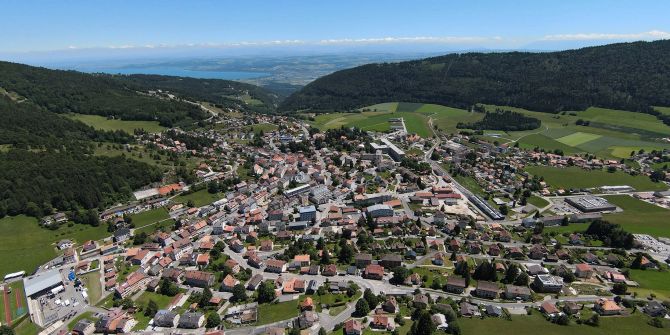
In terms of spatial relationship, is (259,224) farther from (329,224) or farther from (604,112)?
(604,112)

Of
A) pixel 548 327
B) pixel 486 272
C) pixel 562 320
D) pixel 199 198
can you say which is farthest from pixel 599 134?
pixel 199 198

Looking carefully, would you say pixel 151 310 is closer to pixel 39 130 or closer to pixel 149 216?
pixel 149 216

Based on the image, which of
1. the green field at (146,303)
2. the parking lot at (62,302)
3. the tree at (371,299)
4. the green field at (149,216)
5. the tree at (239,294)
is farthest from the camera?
the green field at (149,216)

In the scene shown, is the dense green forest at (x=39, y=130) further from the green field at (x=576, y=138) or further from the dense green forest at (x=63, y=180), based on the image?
the green field at (x=576, y=138)

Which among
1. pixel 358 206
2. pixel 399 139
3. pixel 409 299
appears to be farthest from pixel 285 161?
pixel 409 299

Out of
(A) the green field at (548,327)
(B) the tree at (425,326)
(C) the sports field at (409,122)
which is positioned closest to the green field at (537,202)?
(A) the green field at (548,327)

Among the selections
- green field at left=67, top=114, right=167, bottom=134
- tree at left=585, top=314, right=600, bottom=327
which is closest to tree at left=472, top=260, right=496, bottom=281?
tree at left=585, top=314, right=600, bottom=327
